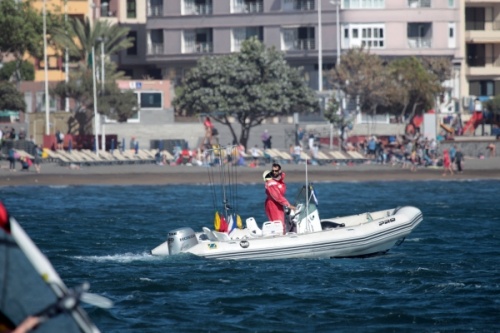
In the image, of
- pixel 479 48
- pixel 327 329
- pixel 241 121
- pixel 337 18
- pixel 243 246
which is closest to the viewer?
pixel 327 329

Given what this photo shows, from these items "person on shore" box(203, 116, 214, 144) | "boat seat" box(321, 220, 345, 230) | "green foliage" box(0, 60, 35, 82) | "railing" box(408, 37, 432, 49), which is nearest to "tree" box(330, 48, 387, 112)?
"person on shore" box(203, 116, 214, 144)

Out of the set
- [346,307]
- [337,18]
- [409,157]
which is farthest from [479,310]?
[337,18]

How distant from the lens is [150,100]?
232 feet

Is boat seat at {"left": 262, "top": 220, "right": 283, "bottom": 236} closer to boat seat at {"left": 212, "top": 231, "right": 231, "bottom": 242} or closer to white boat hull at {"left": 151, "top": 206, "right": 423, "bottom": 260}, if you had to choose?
white boat hull at {"left": 151, "top": 206, "right": 423, "bottom": 260}

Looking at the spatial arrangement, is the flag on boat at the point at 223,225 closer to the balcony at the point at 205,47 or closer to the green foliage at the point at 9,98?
the green foliage at the point at 9,98

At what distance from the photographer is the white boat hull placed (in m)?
22.6

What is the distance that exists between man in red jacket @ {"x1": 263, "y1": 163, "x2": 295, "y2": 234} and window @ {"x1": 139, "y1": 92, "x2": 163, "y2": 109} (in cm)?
4783

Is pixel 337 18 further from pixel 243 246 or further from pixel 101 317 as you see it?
pixel 101 317

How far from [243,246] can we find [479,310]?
5.92 metres

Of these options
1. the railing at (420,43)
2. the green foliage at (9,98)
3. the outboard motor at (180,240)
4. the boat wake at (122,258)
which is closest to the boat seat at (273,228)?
the outboard motor at (180,240)

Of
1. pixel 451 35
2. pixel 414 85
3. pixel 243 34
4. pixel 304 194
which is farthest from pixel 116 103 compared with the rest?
pixel 304 194

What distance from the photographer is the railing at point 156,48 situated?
8006 cm

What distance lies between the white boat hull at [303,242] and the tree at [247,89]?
39560 millimetres

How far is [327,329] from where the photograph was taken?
16.6 meters
